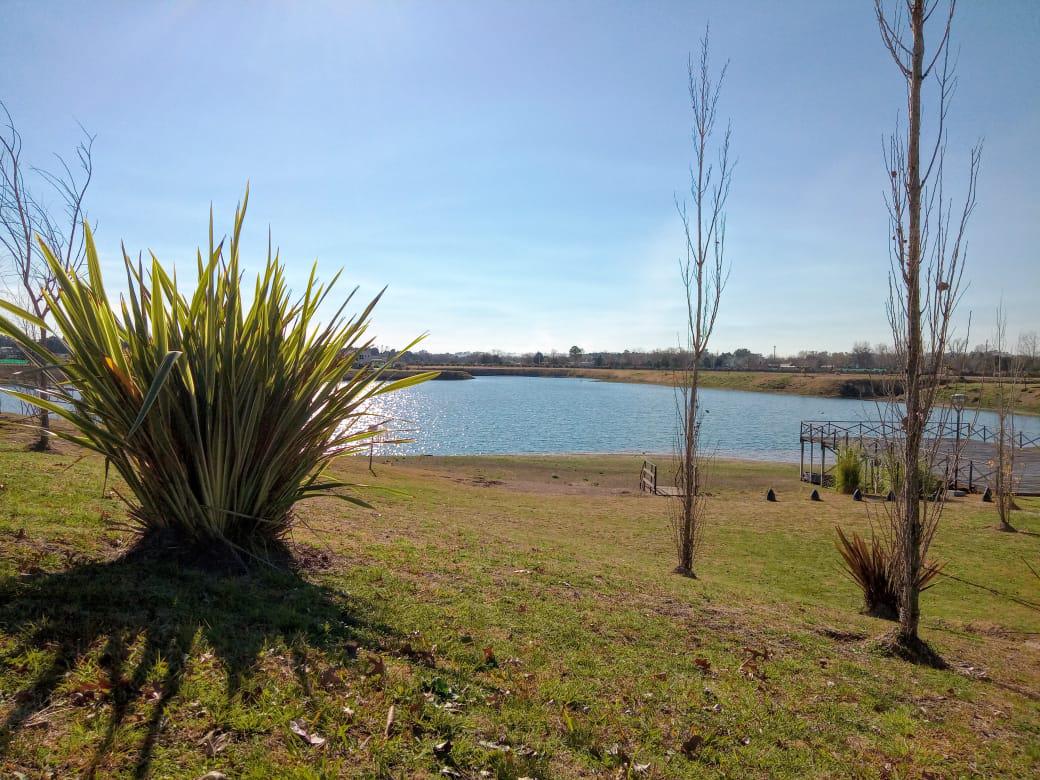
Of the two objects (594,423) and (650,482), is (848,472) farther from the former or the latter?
(594,423)

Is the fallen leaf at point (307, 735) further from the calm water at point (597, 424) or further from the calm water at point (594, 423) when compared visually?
the calm water at point (597, 424)

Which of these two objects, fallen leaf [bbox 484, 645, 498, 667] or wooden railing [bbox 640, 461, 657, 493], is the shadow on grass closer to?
fallen leaf [bbox 484, 645, 498, 667]

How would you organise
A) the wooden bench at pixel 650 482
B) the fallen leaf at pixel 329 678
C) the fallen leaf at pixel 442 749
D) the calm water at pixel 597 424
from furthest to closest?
1. the calm water at pixel 597 424
2. the wooden bench at pixel 650 482
3. the fallen leaf at pixel 329 678
4. the fallen leaf at pixel 442 749

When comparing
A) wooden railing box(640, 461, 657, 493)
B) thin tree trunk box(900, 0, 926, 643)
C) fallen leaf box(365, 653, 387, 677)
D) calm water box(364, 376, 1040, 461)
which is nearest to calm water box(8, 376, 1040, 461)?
calm water box(364, 376, 1040, 461)

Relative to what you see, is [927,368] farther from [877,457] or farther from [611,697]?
[877,457]

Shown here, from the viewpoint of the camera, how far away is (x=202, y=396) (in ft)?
13.4

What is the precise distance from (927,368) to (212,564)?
19.1ft

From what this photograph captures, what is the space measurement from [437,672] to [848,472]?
23686mm

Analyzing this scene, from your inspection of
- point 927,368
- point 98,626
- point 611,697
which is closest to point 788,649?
point 611,697

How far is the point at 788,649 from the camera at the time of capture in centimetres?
482

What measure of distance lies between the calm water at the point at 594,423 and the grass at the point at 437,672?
1660 cm

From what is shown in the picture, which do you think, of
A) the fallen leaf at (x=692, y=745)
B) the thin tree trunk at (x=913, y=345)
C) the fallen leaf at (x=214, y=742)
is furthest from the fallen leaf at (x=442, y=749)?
the thin tree trunk at (x=913, y=345)

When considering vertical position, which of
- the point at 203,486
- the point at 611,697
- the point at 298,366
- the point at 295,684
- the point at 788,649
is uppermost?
the point at 298,366

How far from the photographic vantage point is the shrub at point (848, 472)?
2297cm
